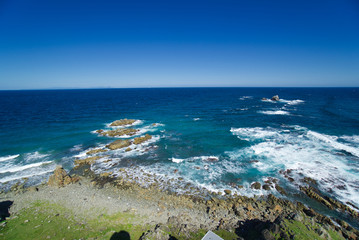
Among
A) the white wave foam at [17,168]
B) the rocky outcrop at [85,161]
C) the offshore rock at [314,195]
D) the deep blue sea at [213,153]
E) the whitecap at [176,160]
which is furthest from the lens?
the whitecap at [176,160]

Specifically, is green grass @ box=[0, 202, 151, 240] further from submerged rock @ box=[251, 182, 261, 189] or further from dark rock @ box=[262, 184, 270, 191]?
dark rock @ box=[262, 184, 270, 191]

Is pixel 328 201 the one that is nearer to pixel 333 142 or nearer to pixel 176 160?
pixel 176 160

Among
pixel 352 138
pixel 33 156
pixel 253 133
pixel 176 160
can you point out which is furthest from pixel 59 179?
pixel 352 138

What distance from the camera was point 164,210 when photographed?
Result: 53.1 ft

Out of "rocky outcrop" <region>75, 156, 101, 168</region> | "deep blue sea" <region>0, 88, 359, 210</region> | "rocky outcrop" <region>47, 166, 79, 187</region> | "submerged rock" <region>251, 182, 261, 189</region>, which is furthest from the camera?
"rocky outcrop" <region>75, 156, 101, 168</region>

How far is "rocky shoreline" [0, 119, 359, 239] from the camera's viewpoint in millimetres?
13180

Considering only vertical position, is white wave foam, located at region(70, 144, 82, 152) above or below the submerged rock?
above

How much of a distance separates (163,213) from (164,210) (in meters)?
0.44

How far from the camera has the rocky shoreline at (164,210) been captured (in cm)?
1318

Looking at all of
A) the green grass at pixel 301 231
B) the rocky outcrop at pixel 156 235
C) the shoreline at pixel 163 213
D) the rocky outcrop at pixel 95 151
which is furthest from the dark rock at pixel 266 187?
the rocky outcrop at pixel 95 151

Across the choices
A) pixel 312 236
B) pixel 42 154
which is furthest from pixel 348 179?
pixel 42 154

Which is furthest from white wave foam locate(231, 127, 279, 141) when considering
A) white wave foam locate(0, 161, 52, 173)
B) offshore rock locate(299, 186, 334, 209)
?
white wave foam locate(0, 161, 52, 173)

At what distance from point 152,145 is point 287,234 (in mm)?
26731

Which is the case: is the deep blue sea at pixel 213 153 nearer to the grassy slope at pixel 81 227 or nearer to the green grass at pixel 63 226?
the grassy slope at pixel 81 227
